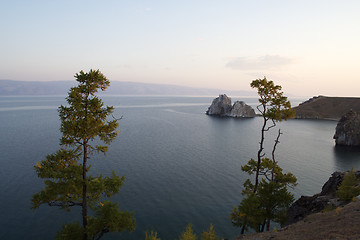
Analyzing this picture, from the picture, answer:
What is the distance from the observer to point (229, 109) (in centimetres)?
18588

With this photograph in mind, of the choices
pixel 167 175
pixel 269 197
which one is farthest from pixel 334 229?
pixel 167 175

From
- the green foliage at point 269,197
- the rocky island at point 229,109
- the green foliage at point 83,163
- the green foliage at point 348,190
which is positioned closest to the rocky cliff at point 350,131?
the green foliage at point 348,190

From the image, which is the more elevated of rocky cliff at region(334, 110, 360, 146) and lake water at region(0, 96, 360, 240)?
rocky cliff at region(334, 110, 360, 146)

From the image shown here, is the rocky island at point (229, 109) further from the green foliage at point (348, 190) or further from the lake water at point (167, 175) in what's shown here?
the green foliage at point (348, 190)

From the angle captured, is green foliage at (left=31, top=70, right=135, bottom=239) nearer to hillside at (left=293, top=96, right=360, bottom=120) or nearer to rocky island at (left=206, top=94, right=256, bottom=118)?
rocky island at (left=206, top=94, right=256, bottom=118)

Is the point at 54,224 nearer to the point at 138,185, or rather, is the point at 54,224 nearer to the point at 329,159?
the point at 138,185

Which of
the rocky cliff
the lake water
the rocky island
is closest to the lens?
the lake water

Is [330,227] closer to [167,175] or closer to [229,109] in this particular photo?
[167,175]

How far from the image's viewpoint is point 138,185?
42344 mm

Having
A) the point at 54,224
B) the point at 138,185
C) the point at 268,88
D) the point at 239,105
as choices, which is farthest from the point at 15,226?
the point at 239,105

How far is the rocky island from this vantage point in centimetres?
18038

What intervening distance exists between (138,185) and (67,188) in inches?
1112

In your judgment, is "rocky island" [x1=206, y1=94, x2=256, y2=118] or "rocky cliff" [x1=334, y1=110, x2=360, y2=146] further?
"rocky island" [x1=206, y1=94, x2=256, y2=118]

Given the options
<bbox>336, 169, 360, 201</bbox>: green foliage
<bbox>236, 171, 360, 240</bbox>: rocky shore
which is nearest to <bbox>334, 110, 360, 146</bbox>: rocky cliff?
<bbox>236, 171, 360, 240</bbox>: rocky shore
